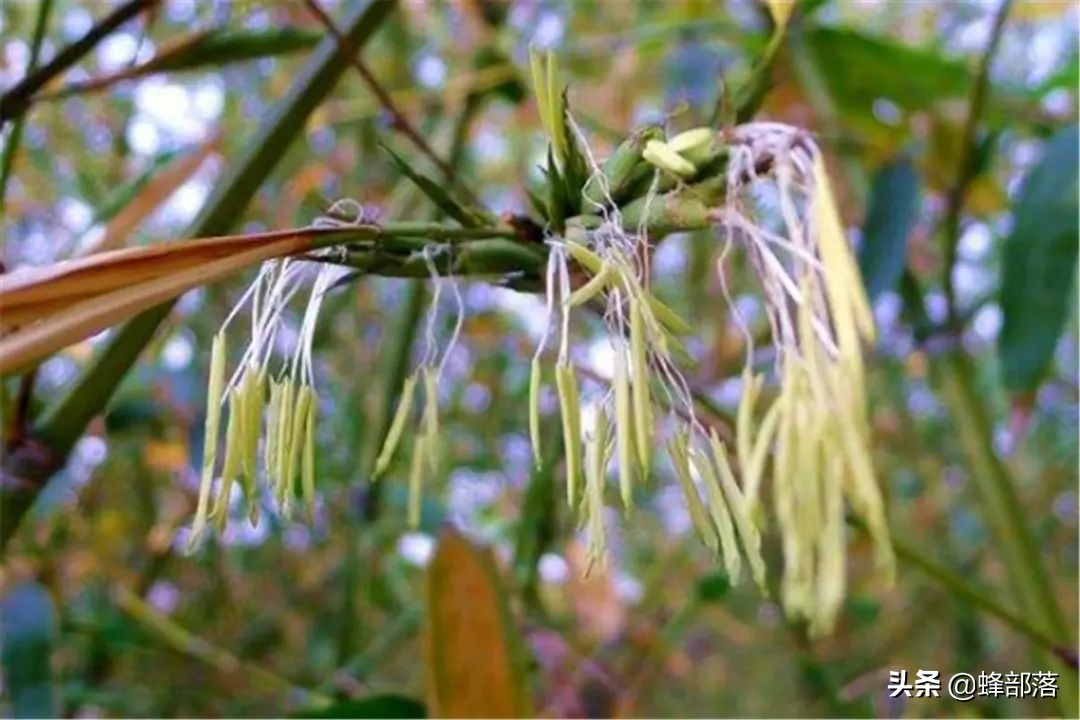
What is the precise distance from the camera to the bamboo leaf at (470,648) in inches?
13.4

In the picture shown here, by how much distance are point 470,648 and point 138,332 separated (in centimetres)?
12

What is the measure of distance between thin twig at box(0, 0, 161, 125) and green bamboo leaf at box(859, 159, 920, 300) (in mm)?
282

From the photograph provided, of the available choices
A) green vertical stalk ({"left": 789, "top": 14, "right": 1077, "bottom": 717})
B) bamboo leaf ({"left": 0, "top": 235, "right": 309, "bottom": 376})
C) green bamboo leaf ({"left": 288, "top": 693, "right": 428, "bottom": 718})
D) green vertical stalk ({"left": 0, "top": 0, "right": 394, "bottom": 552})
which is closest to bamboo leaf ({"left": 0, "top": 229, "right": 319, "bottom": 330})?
bamboo leaf ({"left": 0, "top": 235, "right": 309, "bottom": 376})

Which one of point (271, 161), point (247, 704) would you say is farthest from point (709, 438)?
point (247, 704)

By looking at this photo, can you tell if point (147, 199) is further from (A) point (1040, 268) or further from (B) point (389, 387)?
(A) point (1040, 268)

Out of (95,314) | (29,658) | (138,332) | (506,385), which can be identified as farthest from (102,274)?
(506,385)

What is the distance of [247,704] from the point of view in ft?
2.33

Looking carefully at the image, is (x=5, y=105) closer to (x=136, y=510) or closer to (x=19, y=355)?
(x=19, y=355)

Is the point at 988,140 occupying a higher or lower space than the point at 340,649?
higher

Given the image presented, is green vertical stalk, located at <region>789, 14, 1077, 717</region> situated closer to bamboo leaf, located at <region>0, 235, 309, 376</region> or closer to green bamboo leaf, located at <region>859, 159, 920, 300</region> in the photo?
green bamboo leaf, located at <region>859, 159, 920, 300</region>

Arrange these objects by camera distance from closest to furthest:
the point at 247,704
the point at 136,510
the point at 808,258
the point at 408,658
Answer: the point at 808,258, the point at 247,704, the point at 136,510, the point at 408,658

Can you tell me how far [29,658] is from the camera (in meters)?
0.47

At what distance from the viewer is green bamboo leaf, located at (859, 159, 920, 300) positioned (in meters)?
0.51

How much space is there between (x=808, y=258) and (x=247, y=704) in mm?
586
